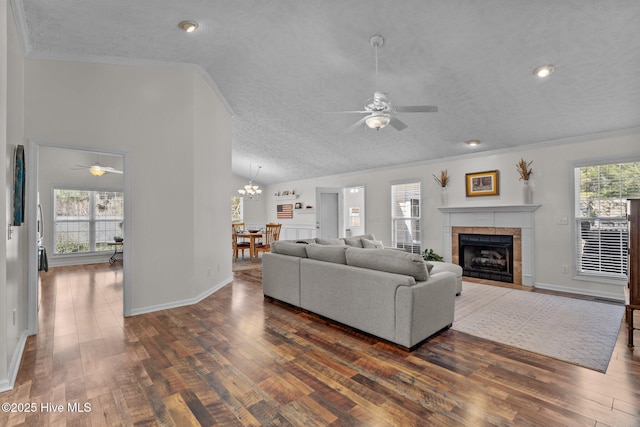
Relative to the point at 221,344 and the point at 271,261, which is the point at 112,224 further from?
the point at 221,344

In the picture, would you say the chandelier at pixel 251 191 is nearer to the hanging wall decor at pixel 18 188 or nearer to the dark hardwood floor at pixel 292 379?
the dark hardwood floor at pixel 292 379

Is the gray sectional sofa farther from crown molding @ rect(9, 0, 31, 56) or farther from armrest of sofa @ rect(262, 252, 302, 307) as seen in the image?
crown molding @ rect(9, 0, 31, 56)

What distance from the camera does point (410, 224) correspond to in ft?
22.8

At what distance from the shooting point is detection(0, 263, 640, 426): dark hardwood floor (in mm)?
1840

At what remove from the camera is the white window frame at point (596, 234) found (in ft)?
14.6

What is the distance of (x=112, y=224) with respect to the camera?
26.0 ft

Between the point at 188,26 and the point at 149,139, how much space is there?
145 centimetres

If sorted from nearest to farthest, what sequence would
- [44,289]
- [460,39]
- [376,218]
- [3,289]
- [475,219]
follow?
1. [3,289]
2. [460,39]
3. [44,289]
4. [475,219]
5. [376,218]

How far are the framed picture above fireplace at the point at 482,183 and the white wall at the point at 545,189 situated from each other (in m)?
0.08

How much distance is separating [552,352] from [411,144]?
13.5ft

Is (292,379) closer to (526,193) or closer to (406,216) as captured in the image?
(526,193)

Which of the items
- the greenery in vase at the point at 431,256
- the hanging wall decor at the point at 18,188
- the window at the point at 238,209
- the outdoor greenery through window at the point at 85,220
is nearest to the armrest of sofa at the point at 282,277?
the hanging wall decor at the point at 18,188

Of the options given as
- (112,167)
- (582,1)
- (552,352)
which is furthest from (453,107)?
(112,167)

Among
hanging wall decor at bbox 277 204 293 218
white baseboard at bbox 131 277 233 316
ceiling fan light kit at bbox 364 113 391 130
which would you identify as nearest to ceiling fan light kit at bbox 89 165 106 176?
white baseboard at bbox 131 277 233 316
